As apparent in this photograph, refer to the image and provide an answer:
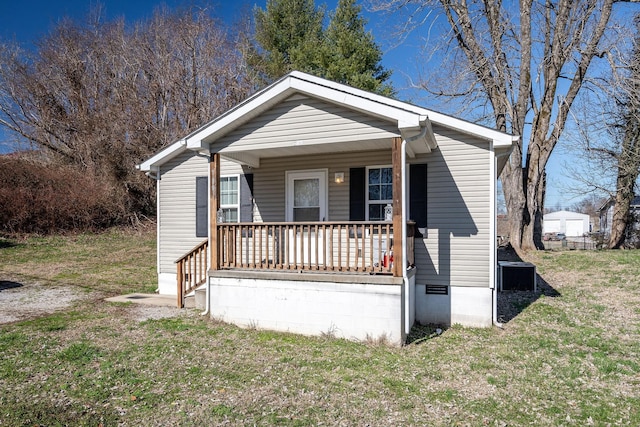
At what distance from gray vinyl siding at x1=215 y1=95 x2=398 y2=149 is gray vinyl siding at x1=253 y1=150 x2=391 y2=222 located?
5.35 ft

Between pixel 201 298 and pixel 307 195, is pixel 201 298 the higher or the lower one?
the lower one

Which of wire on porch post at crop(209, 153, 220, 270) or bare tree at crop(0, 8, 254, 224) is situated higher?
bare tree at crop(0, 8, 254, 224)

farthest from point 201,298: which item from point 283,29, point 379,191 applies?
point 283,29

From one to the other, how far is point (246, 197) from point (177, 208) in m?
1.96

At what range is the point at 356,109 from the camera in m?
5.86

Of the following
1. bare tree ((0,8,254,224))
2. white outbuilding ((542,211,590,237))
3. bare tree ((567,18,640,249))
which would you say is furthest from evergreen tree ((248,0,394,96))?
white outbuilding ((542,211,590,237))

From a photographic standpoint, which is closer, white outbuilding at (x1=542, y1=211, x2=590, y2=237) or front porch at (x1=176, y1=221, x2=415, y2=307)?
front porch at (x1=176, y1=221, x2=415, y2=307)

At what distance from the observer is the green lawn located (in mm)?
3801

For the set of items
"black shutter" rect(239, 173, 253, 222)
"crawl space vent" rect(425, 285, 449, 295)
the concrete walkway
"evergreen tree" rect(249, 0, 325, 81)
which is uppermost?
"evergreen tree" rect(249, 0, 325, 81)

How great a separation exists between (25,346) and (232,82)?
1727 cm

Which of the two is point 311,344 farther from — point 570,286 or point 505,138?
point 570,286

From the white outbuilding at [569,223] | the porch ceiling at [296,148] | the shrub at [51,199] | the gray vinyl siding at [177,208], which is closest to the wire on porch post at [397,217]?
the porch ceiling at [296,148]

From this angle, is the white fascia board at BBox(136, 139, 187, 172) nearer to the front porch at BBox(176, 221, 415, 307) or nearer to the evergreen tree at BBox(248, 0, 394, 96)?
the front porch at BBox(176, 221, 415, 307)

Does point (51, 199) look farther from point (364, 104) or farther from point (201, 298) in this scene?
point (364, 104)
